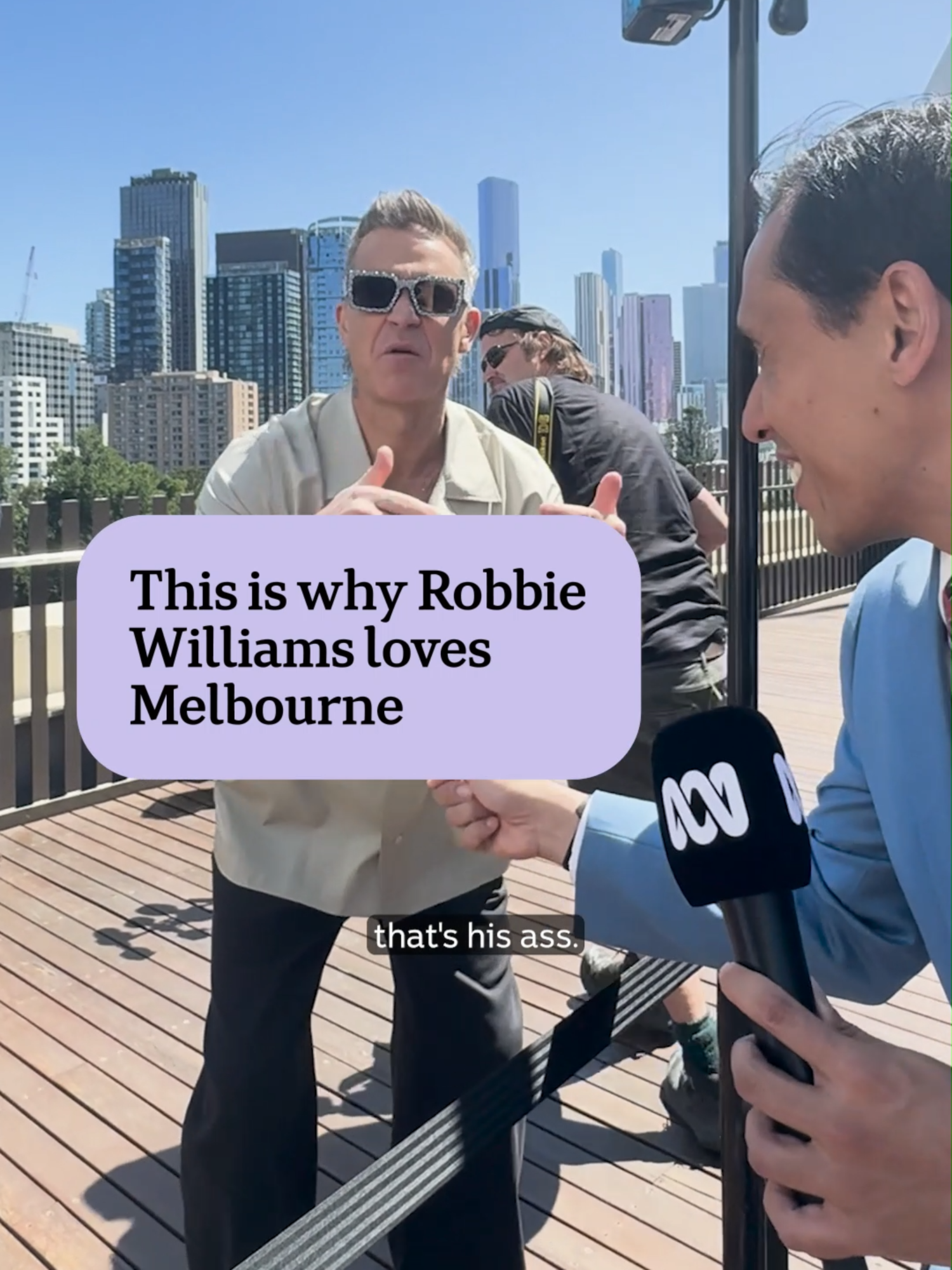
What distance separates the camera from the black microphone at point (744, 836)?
20.5 inches

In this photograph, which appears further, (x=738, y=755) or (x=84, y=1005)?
(x=84, y=1005)

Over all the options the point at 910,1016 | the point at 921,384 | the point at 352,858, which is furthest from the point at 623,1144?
the point at 921,384

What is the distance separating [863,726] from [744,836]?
0.70 feet

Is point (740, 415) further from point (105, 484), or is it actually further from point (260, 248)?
point (105, 484)

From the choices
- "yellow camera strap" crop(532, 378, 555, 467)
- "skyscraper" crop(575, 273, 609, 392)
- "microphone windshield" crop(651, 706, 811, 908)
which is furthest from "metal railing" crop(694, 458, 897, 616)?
"microphone windshield" crop(651, 706, 811, 908)

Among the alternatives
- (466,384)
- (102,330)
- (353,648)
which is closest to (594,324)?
(466,384)

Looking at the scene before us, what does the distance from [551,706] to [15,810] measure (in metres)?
2.62

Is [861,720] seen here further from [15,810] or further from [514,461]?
[15,810]

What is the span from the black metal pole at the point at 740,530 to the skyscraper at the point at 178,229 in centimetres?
435

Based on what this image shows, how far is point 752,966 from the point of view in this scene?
521mm

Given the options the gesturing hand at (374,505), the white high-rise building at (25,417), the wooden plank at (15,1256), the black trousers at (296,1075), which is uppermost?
the white high-rise building at (25,417)

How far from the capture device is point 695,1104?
5.32 ft

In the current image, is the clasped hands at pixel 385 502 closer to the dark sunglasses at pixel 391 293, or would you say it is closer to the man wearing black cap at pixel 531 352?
the dark sunglasses at pixel 391 293

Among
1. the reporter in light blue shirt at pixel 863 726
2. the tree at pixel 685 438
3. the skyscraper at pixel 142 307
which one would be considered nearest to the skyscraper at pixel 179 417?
the skyscraper at pixel 142 307
